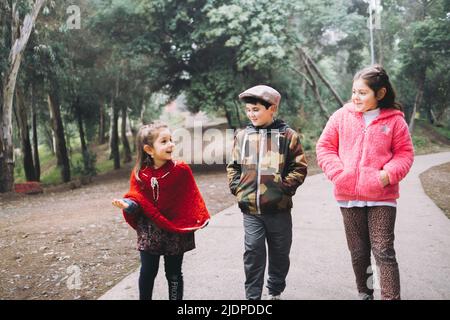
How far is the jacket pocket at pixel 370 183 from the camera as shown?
280 centimetres

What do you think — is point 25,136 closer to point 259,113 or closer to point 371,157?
point 259,113

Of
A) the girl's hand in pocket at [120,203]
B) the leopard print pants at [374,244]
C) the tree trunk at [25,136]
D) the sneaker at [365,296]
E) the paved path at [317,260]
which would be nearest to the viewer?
the girl's hand in pocket at [120,203]

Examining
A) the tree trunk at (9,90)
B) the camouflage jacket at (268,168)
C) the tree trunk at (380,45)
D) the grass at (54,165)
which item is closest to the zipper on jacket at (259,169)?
the camouflage jacket at (268,168)

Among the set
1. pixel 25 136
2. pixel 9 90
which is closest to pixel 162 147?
pixel 9 90

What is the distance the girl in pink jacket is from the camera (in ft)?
9.14

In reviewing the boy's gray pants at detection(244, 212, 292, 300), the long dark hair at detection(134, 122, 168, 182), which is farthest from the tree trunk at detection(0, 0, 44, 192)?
the boy's gray pants at detection(244, 212, 292, 300)

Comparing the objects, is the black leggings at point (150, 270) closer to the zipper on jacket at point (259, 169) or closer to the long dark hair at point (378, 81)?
the zipper on jacket at point (259, 169)

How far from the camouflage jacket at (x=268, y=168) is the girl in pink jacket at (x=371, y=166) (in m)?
0.24

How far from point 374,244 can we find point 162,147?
5.34 feet

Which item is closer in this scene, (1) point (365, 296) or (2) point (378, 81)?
(2) point (378, 81)

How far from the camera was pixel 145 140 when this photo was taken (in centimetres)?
282

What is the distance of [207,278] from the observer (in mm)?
3688

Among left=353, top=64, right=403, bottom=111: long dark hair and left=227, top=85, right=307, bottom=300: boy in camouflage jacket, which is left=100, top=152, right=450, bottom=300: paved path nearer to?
left=227, top=85, right=307, bottom=300: boy in camouflage jacket
